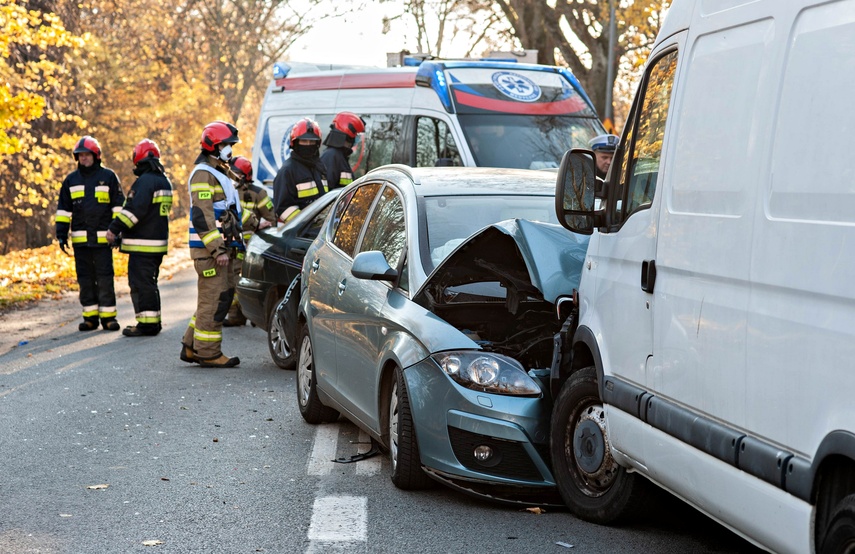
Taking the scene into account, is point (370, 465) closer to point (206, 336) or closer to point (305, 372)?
point (305, 372)

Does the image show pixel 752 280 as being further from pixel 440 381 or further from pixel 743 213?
pixel 440 381

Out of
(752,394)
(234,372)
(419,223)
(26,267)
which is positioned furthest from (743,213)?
(26,267)

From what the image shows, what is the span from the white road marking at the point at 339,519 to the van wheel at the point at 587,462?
922mm

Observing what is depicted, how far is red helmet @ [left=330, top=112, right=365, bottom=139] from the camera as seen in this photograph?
543 inches

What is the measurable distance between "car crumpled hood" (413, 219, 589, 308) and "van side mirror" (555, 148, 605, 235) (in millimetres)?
770

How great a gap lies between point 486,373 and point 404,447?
0.58 m

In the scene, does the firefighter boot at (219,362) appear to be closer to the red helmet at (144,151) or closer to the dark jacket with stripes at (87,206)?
the red helmet at (144,151)

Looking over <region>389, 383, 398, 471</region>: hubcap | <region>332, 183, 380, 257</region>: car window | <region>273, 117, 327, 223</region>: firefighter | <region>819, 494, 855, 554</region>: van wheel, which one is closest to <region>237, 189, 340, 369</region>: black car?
<region>273, 117, 327, 223</region>: firefighter

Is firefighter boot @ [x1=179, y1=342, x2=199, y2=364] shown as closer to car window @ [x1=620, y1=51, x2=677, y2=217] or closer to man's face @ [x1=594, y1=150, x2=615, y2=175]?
man's face @ [x1=594, y1=150, x2=615, y2=175]

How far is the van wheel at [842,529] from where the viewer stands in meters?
3.43

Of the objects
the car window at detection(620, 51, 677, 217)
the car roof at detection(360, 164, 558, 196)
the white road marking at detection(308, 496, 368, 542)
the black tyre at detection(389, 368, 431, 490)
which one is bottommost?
the white road marking at detection(308, 496, 368, 542)

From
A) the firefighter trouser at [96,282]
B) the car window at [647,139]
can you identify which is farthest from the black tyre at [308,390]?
the firefighter trouser at [96,282]

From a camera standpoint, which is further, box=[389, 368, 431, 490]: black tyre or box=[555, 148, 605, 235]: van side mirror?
box=[389, 368, 431, 490]: black tyre

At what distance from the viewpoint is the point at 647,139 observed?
5.16 metres
